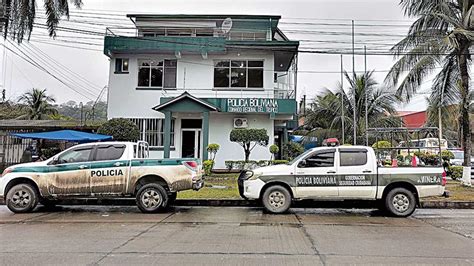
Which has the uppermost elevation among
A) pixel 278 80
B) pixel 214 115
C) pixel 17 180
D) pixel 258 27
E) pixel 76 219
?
pixel 258 27

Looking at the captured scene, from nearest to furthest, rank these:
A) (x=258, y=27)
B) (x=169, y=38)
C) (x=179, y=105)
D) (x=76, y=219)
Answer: (x=76, y=219) → (x=179, y=105) → (x=169, y=38) → (x=258, y=27)

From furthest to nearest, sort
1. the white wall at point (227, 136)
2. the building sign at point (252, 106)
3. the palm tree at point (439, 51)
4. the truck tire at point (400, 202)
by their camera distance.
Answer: the white wall at point (227, 136) < the building sign at point (252, 106) < the palm tree at point (439, 51) < the truck tire at point (400, 202)

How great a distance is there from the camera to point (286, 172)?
10.3m

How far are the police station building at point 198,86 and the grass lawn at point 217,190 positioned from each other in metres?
3.61

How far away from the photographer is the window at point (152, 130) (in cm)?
2245

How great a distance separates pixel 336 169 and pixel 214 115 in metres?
13.4

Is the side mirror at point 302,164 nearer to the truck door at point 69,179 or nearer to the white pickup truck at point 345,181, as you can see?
the white pickup truck at point 345,181

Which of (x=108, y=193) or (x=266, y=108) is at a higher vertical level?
(x=266, y=108)

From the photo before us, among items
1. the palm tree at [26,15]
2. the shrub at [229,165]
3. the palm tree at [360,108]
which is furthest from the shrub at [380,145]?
the palm tree at [26,15]

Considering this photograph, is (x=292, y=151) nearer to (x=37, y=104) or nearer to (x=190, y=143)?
(x=190, y=143)

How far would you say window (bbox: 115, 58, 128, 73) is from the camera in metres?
23.0

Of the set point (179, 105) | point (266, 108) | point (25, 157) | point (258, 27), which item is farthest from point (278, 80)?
point (25, 157)

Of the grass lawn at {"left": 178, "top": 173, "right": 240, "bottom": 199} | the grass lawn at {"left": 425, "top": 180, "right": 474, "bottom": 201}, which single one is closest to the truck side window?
the grass lawn at {"left": 178, "top": 173, "right": 240, "bottom": 199}

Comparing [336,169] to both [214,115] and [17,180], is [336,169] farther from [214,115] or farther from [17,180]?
[214,115]
